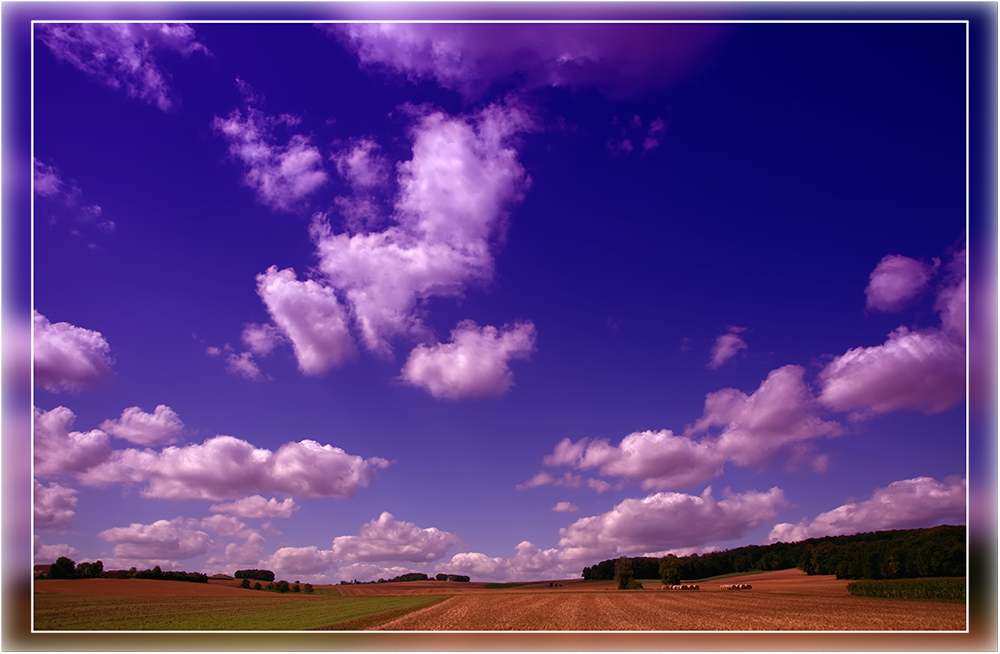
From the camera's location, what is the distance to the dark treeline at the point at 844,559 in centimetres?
4544

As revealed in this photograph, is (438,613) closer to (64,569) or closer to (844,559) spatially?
(64,569)

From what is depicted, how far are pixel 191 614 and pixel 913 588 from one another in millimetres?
51628

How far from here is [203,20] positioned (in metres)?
23.7

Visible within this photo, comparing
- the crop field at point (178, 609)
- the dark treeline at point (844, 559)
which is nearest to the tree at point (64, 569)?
the crop field at point (178, 609)

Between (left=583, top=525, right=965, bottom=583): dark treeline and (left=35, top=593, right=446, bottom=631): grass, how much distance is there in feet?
Answer: 126

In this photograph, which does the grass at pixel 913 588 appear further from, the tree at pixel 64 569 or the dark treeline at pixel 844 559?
the tree at pixel 64 569

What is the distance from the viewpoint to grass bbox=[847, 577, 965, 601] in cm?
4350

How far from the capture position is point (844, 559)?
60.2m

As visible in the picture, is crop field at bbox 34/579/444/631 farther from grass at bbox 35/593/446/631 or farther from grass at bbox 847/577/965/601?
grass at bbox 847/577/965/601

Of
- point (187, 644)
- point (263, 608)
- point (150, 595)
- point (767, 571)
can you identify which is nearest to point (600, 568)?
point (767, 571)

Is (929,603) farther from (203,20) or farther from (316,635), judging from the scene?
(203,20)

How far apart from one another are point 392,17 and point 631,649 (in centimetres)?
2747

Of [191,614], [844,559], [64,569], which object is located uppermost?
[64,569]

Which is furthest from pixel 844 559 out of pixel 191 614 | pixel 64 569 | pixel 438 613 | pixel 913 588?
pixel 64 569
